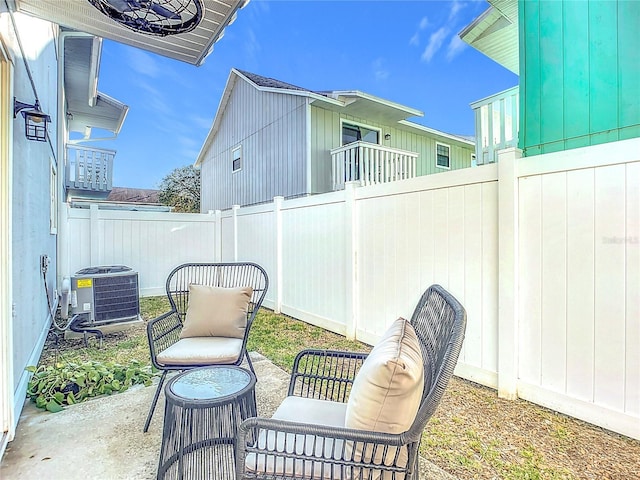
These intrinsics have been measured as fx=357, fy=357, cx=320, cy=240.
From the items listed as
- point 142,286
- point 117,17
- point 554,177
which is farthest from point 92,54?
point 554,177

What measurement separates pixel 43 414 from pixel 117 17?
273 cm

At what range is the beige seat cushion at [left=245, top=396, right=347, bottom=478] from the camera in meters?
1.30

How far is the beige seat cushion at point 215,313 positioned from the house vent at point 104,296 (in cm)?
255

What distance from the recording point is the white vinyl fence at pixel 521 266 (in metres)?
2.27

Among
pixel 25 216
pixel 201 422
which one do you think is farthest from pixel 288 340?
pixel 25 216

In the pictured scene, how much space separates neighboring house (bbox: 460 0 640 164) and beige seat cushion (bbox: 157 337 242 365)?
3.31 metres

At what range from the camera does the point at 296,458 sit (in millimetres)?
1274

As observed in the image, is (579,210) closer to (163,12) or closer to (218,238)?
(163,12)

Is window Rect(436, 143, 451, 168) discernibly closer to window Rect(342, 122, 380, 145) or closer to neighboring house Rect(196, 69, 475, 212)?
neighboring house Rect(196, 69, 475, 212)

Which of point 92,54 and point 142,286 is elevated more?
point 92,54

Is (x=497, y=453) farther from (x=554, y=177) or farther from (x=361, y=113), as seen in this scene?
(x=361, y=113)

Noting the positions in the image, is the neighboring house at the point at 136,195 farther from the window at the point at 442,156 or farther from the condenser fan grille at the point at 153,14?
the condenser fan grille at the point at 153,14

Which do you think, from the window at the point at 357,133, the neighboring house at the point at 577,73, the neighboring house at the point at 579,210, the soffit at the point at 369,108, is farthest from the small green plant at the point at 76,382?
the window at the point at 357,133

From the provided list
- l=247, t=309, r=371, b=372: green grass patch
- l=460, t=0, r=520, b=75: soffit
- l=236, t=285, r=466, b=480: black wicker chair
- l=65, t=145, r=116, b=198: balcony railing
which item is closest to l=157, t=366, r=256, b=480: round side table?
l=236, t=285, r=466, b=480: black wicker chair
